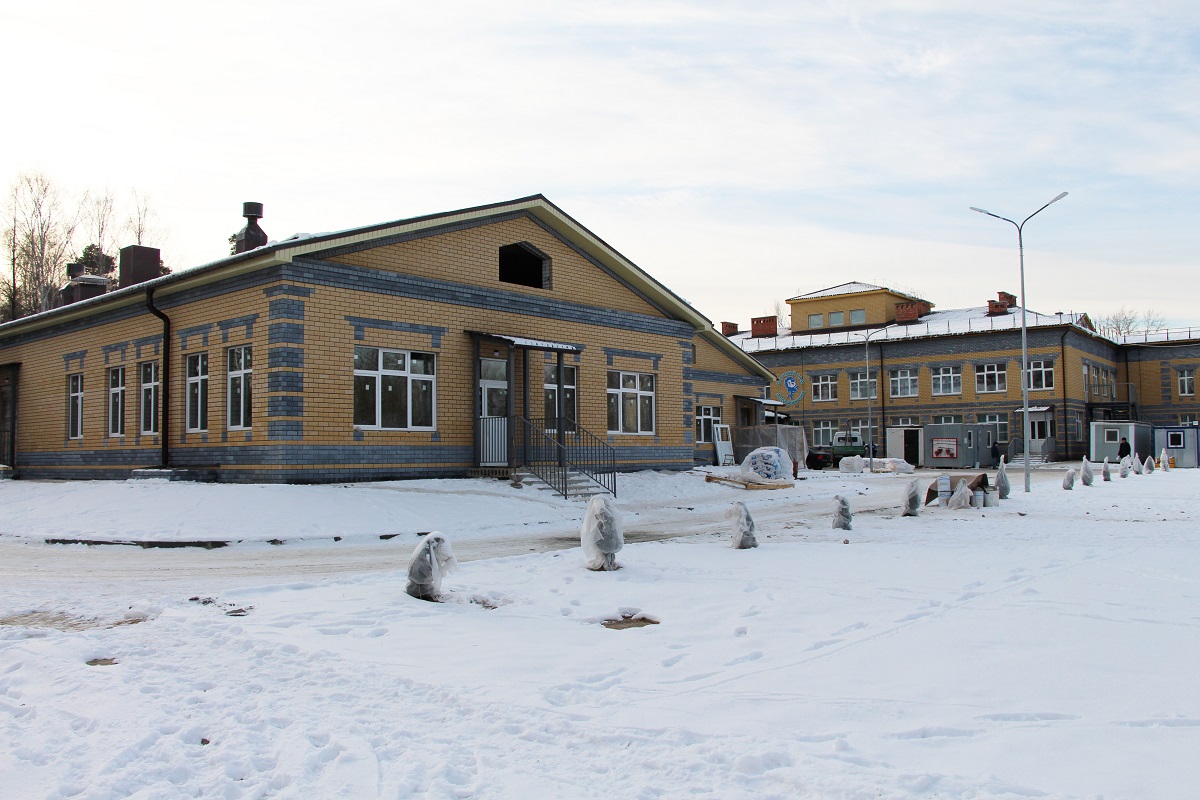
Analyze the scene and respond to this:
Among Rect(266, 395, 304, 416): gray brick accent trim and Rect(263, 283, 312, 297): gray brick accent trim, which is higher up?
Rect(263, 283, 312, 297): gray brick accent trim

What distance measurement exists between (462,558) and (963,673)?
7.33 m

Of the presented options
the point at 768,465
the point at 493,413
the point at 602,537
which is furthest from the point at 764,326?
the point at 602,537

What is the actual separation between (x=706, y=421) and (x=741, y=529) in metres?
26.5

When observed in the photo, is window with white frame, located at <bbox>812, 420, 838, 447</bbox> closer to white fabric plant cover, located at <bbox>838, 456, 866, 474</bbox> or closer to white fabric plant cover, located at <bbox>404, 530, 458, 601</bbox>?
white fabric plant cover, located at <bbox>838, 456, 866, 474</bbox>

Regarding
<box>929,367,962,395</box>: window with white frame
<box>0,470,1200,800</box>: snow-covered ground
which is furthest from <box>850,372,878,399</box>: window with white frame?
<box>0,470,1200,800</box>: snow-covered ground

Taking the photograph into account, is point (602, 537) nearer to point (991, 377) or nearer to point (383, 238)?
point (383, 238)

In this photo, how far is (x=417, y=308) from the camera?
19.7 meters

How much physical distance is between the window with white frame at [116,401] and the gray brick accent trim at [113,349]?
33 cm

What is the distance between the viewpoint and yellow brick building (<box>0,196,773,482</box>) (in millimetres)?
17984

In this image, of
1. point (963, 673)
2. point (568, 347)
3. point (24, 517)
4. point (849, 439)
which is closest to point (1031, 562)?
point (963, 673)

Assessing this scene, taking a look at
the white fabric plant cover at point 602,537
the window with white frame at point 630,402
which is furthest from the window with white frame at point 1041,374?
the white fabric plant cover at point 602,537

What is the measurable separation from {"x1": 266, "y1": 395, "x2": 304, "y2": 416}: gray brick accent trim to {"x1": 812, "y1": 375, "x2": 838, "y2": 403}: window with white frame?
4348 cm

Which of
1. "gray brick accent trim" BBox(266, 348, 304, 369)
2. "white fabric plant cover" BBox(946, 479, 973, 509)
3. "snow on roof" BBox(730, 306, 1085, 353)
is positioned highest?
"snow on roof" BBox(730, 306, 1085, 353)

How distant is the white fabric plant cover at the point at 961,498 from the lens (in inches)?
719
